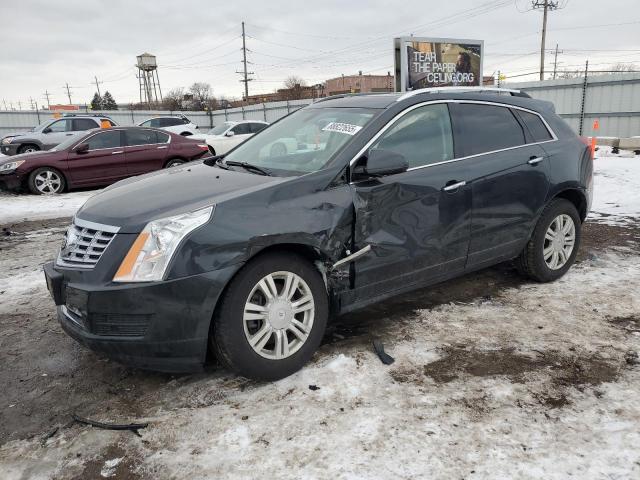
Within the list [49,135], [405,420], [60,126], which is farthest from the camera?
[60,126]

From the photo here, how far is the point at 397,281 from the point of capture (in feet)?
11.9

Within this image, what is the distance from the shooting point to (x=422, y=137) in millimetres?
3838

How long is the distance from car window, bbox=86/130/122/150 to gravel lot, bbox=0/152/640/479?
7.54 m

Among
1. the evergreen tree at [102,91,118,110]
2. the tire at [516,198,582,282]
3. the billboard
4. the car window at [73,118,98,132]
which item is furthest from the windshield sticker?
the evergreen tree at [102,91,118,110]

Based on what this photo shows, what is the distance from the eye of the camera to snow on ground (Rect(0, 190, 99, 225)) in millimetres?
8828

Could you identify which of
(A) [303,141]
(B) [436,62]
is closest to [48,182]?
(A) [303,141]

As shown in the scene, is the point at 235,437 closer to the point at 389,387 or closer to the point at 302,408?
the point at 302,408

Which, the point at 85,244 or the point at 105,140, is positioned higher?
the point at 105,140

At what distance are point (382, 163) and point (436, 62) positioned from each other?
12054 millimetres

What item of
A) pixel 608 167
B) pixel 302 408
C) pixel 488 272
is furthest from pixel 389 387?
pixel 608 167

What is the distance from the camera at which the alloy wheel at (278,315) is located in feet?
9.82

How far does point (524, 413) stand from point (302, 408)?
118 centimetres

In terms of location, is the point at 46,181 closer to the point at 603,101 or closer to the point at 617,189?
the point at 617,189

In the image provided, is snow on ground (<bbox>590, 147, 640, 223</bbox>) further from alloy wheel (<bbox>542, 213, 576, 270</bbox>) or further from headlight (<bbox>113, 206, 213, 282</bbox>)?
headlight (<bbox>113, 206, 213, 282</bbox>)
